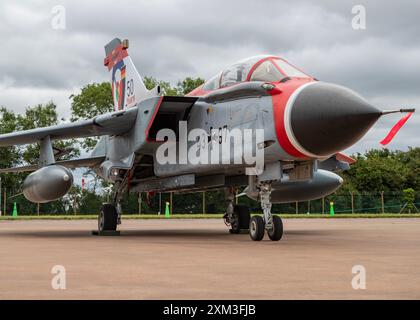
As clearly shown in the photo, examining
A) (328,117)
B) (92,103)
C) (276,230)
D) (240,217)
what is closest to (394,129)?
(328,117)

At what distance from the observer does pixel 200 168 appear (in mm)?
13102

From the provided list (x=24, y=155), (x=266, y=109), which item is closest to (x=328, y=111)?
(x=266, y=109)

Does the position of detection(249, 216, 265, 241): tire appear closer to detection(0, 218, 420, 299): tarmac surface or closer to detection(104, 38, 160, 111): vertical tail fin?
detection(0, 218, 420, 299): tarmac surface

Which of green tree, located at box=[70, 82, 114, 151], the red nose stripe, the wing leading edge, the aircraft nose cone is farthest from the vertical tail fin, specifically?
green tree, located at box=[70, 82, 114, 151]

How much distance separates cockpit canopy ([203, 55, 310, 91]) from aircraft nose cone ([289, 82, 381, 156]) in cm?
118

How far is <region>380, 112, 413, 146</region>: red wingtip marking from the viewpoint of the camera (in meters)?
9.75

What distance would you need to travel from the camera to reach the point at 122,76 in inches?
725

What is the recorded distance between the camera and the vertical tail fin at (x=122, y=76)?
17328 millimetres

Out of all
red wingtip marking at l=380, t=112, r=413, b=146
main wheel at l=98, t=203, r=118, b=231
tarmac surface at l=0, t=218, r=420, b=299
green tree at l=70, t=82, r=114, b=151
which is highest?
green tree at l=70, t=82, r=114, b=151

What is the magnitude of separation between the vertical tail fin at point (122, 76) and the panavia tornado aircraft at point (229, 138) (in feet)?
0.11

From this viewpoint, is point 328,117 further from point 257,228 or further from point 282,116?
point 257,228

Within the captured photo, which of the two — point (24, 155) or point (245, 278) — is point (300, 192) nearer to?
point (245, 278)

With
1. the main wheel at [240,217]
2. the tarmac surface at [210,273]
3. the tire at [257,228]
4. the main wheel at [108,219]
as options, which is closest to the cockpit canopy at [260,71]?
the tire at [257,228]

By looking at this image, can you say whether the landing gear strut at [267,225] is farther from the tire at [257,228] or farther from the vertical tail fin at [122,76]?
the vertical tail fin at [122,76]
